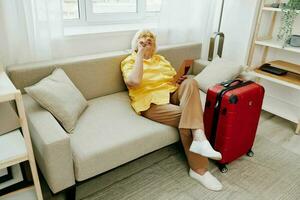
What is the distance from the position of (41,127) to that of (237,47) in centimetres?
245

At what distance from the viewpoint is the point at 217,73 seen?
2283 mm

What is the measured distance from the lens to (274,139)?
240cm

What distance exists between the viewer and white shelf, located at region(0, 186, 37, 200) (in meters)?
1.44

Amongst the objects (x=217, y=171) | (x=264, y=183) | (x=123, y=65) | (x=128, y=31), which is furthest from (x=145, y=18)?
(x=264, y=183)

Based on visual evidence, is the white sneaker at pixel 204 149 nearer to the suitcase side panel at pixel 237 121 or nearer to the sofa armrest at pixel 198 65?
the suitcase side panel at pixel 237 121

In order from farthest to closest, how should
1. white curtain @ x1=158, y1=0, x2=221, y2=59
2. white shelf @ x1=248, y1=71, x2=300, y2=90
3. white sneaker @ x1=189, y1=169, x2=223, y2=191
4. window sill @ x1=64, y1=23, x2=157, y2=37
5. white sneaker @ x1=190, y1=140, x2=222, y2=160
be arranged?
white curtain @ x1=158, y1=0, x2=221, y2=59, white shelf @ x1=248, y1=71, x2=300, y2=90, window sill @ x1=64, y1=23, x2=157, y2=37, white sneaker @ x1=189, y1=169, x2=223, y2=191, white sneaker @ x1=190, y1=140, x2=222, y2=160

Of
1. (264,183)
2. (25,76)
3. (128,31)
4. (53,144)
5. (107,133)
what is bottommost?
(264,183)

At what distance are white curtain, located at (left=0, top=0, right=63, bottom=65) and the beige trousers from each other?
2.83 ft

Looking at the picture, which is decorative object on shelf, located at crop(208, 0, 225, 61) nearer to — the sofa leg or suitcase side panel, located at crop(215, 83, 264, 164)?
suitcase side panel, located at crop(215, 83, 264, 164)

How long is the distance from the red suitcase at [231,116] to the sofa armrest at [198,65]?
0.71m

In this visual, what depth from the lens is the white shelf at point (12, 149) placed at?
124 centimetres

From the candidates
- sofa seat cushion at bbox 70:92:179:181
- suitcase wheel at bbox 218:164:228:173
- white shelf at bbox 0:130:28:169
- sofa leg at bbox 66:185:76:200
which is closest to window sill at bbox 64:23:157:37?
sofa seat cushion at bbox 70:92:179:181

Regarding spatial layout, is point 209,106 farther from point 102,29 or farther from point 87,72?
point 102,29

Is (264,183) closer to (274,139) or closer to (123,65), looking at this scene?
(274,139)
